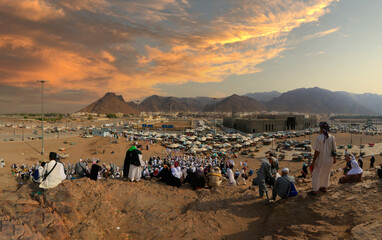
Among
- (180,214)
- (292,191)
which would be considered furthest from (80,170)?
(292,191)

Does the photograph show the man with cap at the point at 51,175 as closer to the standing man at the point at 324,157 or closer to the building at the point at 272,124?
the standing man at the point at 324,157

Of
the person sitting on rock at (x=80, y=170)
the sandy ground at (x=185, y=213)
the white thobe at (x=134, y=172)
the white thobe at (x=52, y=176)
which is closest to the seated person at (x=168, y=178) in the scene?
the sandy ground at (x=185, y=213)

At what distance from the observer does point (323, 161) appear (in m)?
4.41

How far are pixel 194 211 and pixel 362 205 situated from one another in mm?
3576

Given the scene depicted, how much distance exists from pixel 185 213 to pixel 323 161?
354 centimetres

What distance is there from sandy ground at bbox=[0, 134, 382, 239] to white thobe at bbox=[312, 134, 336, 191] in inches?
13.1

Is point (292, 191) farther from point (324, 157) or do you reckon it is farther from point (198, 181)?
point (198, 181)

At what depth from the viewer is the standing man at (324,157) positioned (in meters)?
4.40

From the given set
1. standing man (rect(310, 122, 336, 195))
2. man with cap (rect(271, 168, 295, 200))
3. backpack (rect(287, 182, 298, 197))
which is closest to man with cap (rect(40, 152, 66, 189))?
man with cap (rect(271, 168, 295, 200))

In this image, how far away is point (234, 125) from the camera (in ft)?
217

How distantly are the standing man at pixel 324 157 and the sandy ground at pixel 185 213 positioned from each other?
32cm

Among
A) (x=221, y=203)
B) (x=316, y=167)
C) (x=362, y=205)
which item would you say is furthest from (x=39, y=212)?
(x=362, y=205)

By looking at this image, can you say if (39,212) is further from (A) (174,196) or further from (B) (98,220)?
(A) (174,196)

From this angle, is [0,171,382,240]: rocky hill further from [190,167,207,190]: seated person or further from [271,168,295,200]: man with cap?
[190,167,207,190]: seated person
